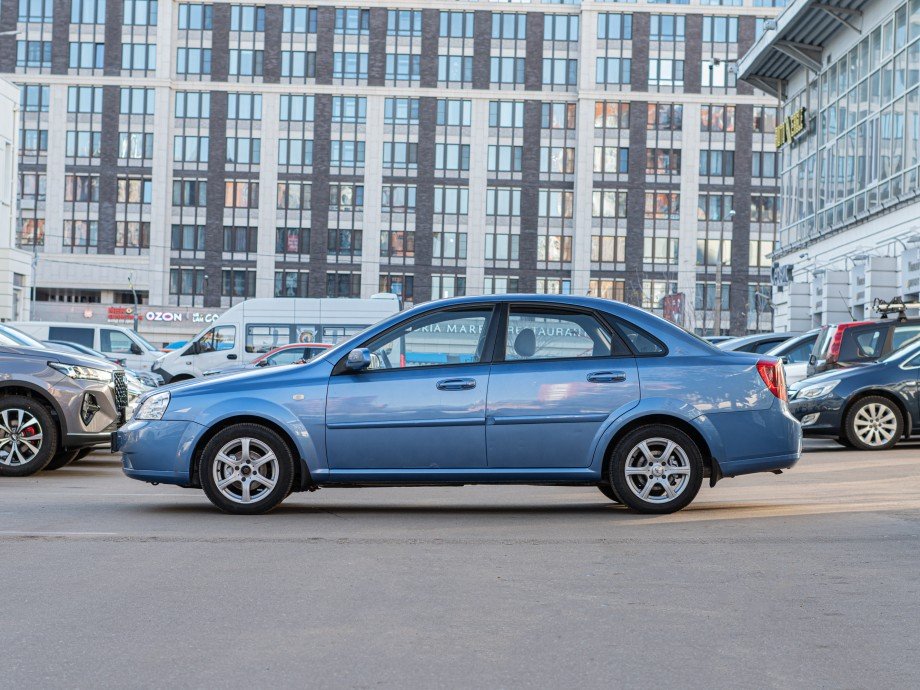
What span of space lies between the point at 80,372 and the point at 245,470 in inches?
165

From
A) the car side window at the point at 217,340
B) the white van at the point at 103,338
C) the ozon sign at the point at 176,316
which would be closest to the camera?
the white van at the point at 103,338

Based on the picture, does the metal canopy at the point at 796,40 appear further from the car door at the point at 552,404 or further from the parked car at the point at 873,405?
the car door at the point at 552,404

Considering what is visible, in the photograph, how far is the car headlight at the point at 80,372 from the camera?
12828mm

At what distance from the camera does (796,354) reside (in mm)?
20750

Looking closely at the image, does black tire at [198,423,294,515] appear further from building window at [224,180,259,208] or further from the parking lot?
building window at [224,180,259,208]

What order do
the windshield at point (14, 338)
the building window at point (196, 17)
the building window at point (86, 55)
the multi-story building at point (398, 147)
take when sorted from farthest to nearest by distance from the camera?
the building window at point (196, 17)
the multi-story building at point (398, 147)
the building window at point (86, 55)
the windshield at point (14, 338)

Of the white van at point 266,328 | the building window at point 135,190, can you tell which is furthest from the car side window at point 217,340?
the building window at point 135,190

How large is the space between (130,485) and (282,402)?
12.6 ft

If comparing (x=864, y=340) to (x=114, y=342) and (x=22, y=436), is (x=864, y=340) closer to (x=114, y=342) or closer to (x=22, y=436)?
(x=22, y=436)

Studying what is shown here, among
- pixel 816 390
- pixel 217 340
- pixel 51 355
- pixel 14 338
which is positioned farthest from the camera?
pixel 217 340

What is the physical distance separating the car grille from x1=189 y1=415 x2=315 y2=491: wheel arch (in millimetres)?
4053

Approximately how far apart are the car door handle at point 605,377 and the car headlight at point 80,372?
585cm

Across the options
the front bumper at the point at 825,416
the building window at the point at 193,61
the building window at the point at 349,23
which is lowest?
the front bumper at the point at 825,416

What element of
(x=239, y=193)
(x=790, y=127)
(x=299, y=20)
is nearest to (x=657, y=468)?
(x=790, y=127)
